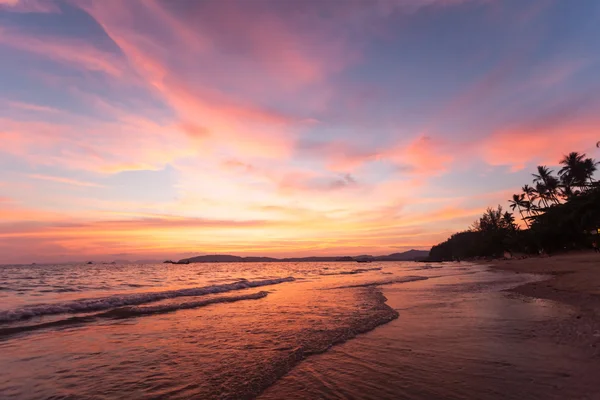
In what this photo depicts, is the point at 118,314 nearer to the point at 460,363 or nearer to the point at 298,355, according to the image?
the point at 298,355

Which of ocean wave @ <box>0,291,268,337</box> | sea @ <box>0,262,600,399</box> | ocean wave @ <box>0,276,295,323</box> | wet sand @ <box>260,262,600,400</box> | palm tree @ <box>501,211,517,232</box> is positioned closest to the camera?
wet sand @ <box>260,262,600,400</box>

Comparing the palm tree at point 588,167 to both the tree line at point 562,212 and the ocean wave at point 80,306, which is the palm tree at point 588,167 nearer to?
the tree line at point 562,212

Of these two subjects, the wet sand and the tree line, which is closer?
the wet sand

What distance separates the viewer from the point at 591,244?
197ft

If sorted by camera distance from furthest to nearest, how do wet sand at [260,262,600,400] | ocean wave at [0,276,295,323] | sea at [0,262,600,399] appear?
ocean wave at [0,276,295,323]
sea at [0,262,600,399]
wet sand at [260,262,600,400]

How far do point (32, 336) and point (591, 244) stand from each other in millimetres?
78384

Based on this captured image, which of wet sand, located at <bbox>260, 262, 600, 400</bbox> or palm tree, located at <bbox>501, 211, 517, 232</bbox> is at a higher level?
palm tree, located at <bbox>501, 211, 517, 232</bbox>

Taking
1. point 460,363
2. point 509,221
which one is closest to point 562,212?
point 509,221

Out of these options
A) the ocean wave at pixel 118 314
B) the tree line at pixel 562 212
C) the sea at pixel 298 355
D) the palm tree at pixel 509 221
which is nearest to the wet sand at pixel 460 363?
the sea at pixel 298 355

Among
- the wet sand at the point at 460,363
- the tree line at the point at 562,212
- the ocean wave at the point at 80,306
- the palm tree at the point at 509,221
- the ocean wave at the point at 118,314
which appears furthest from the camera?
the palm tree at the point at 509,221

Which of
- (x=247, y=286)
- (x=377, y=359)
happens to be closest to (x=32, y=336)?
(x=377, y=359)

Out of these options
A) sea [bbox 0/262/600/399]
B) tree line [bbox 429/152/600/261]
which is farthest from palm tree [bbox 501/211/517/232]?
sea [bbox 0/262/600/399]

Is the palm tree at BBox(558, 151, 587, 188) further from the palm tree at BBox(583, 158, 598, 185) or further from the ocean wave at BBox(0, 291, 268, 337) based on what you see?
the ocean wave at BBox(0, 291, 268, 337)

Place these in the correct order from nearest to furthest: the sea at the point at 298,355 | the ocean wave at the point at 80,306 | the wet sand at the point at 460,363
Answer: the wet sand at the point at 460,363, the sea at the point at 298,355, the ocean wave at the point at 80,306
